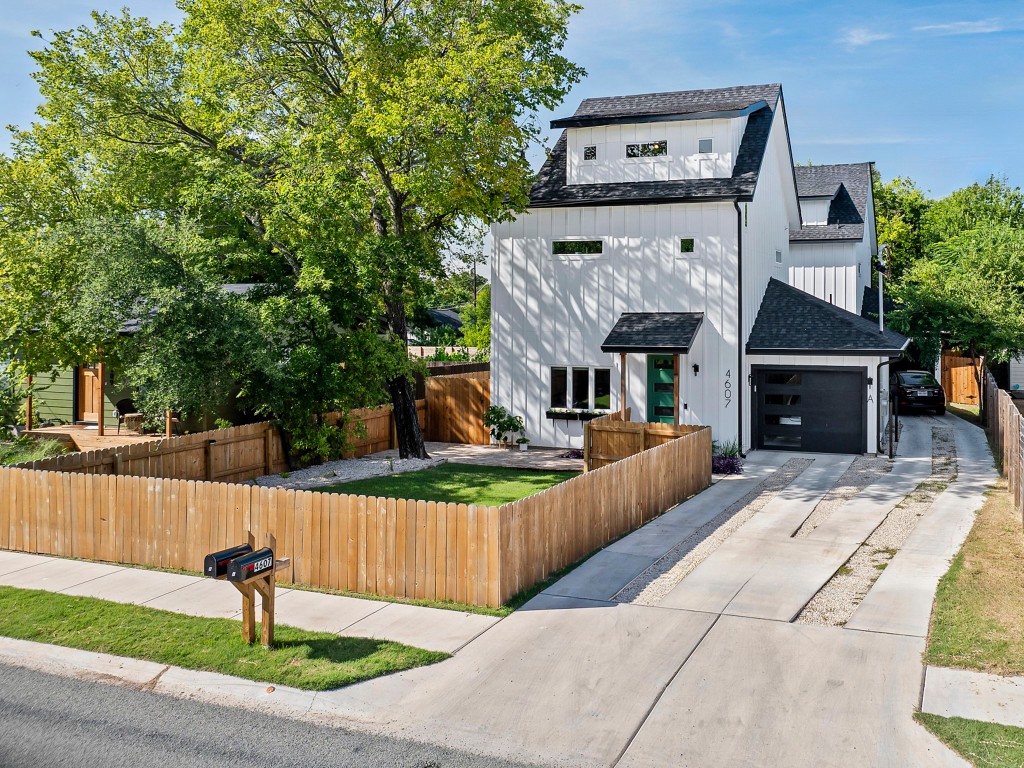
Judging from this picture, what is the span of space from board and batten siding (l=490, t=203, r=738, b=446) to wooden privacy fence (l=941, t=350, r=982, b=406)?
21.2 metres

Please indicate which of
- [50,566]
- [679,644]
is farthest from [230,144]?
[679,644]

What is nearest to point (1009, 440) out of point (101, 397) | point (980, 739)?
point (980, 739)

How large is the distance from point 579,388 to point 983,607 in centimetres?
1400

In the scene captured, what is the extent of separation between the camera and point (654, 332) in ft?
70.6

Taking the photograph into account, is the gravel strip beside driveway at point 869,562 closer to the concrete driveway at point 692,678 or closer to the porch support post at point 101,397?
the concrete driveway at point 692,678

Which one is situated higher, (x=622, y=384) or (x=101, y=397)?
(x=622, y=384)

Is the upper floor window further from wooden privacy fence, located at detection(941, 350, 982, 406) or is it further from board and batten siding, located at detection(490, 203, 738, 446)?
wooden privacy fence, located at detection(941, 350, 982, 406)

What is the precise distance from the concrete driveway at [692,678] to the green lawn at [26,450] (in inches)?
426

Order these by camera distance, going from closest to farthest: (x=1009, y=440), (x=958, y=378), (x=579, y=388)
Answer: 1. (x=1009, y=440)
2. (x=579, y=388)
3. (x=958, y=378)

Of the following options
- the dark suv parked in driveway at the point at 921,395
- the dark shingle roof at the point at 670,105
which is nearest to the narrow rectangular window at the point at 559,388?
the dark shingle roof at the point at 670,105

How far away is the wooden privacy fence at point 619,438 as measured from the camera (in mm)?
18484

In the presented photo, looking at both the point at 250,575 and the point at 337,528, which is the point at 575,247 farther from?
the point at 250,575

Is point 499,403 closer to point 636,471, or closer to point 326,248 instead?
point 326,248

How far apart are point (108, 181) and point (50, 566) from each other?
12.8 m
